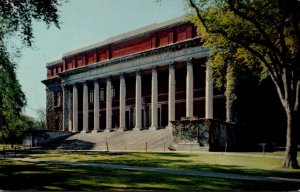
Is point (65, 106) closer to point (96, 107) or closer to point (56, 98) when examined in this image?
point (56, 98)

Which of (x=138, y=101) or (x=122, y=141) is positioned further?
(x=138, y=101)

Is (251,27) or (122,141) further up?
(251,27)

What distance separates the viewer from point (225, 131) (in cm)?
3206

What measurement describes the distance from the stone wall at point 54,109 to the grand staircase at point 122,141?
41.6 ft

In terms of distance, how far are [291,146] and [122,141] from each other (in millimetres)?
23364

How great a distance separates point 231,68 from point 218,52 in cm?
383

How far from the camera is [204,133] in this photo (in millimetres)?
29953

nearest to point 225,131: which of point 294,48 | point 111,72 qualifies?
point 294,48

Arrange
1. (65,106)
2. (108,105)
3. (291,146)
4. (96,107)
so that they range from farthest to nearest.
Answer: (65,106) → (96,107) → (108,105) → (291,146)

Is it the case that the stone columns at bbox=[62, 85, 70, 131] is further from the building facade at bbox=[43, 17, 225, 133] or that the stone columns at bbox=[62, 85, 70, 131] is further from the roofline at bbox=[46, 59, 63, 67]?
the roofline at bbox=[46, 59, 63, 67]

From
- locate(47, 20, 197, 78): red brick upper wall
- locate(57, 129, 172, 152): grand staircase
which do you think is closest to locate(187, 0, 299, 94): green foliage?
locate(57, 129, 172, 152): grand staircase

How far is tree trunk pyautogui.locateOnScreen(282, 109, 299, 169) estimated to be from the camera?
18.8 m

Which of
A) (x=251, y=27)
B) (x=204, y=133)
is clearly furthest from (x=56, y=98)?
(x=251, y=27)

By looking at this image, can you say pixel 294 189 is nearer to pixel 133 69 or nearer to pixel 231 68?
pixel 231 68
